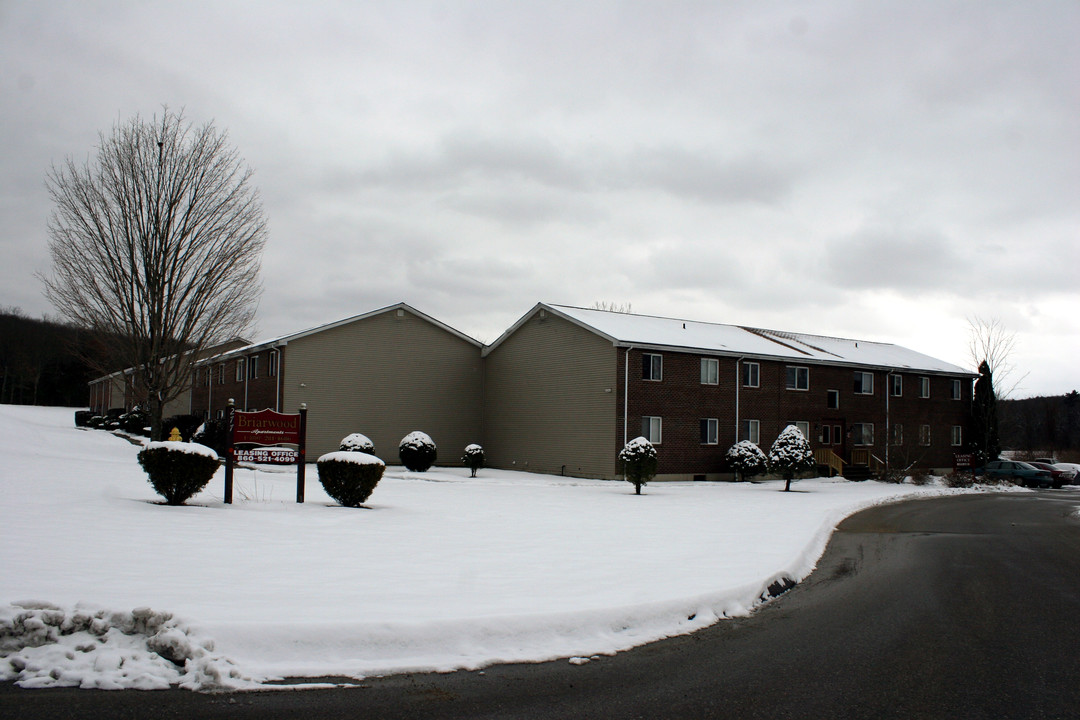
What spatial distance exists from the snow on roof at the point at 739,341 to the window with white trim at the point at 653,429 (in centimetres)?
291

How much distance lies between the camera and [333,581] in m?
8.30

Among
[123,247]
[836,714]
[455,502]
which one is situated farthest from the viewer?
[123,247]

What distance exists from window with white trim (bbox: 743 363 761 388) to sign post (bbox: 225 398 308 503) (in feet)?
76.3

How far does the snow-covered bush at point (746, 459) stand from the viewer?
107ft

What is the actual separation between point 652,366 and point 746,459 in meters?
5.45

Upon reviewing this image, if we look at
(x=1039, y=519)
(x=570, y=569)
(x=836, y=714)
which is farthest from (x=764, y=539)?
(x=1039, y=519)

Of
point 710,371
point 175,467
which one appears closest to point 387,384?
point 710,371

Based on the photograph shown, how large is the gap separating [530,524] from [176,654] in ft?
30.9

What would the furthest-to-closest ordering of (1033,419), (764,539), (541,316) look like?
(1033,419)
(541,316)
(764,539)

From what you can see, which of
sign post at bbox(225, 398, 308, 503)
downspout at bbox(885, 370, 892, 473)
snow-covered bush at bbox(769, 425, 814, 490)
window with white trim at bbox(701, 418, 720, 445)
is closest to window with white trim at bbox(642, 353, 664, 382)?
window with white trim at bbox(701, 418, 720, 445)

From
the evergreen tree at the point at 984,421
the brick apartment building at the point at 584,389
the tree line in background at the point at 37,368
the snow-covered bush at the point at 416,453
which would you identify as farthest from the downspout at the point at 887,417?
the tree line in background at the point at 37,368

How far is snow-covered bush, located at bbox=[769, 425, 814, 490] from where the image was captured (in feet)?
97.2

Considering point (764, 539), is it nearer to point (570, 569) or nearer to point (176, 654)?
point (570, 569)

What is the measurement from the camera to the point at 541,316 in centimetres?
3584
